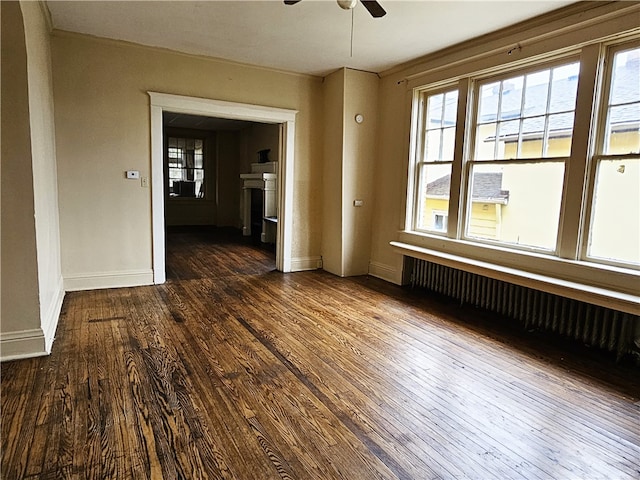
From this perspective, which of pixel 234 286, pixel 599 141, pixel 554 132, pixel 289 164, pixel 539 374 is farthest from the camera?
pixel 289 164

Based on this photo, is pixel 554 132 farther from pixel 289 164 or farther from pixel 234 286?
pixel 234 286

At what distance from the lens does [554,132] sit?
3.40 metres

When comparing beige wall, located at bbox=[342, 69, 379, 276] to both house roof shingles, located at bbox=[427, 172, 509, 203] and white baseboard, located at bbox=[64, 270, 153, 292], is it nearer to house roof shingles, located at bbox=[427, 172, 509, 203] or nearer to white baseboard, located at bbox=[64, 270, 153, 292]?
house roof shingles, located at bbox=[427, 172, 509, 203]

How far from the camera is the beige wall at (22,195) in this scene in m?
2.44

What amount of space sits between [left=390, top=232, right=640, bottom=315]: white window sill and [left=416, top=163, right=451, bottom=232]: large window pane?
0.76ft

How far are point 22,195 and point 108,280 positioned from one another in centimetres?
204

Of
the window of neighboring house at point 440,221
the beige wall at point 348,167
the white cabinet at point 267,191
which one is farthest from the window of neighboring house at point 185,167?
the window of neighboring house at point 440,221

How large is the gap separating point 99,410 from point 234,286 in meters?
2.63

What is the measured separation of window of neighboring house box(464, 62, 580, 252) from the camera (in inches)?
133

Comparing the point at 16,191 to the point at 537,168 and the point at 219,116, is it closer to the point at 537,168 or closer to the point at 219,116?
the point at 219,116

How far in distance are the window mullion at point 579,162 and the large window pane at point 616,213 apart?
99mm

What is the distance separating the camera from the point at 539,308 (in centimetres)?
352

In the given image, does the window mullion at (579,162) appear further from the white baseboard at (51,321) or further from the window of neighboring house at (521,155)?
the white baseboard at (51,321)

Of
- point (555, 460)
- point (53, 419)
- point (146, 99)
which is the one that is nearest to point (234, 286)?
point (146, 99)
